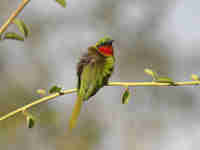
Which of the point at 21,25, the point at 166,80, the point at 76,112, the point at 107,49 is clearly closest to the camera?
the point at 21,25

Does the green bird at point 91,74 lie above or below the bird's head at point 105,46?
below

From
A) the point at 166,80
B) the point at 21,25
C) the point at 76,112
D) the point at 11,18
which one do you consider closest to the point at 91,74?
the point at 76,112

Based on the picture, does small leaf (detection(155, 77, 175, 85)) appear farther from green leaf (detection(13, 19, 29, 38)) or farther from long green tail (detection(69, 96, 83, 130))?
green leaf (detection(13, 19, 29, 38))

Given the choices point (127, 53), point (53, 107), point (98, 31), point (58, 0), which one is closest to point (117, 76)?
point (127, 53)

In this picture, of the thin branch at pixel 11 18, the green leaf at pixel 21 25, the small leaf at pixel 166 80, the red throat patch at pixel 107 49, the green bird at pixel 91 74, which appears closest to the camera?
the thin branch at pixel 11 18

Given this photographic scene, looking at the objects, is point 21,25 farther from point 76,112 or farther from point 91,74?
point 91,74

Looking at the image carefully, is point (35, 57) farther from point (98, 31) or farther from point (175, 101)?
point (175, 101)

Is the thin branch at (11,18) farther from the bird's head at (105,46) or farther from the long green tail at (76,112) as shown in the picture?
the bird's head at (105,46)

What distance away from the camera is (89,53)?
1959 mm

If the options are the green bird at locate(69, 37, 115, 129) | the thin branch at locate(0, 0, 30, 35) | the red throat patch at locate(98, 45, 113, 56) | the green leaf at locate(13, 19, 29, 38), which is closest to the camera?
the thin branch at locate(0, 0, 30, 35)

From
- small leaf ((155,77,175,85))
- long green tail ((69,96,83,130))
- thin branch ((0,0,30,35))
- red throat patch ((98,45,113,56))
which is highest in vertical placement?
red throat patch ((98,45,113,56))

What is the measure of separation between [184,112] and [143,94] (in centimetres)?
124

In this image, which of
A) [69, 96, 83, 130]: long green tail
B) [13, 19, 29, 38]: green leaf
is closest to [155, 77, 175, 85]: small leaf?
[69, 96, 83, 130]: long green tail

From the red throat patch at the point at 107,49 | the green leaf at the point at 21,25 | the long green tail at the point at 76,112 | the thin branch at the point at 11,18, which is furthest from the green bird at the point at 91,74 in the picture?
the thin branch at the point at 11,18
